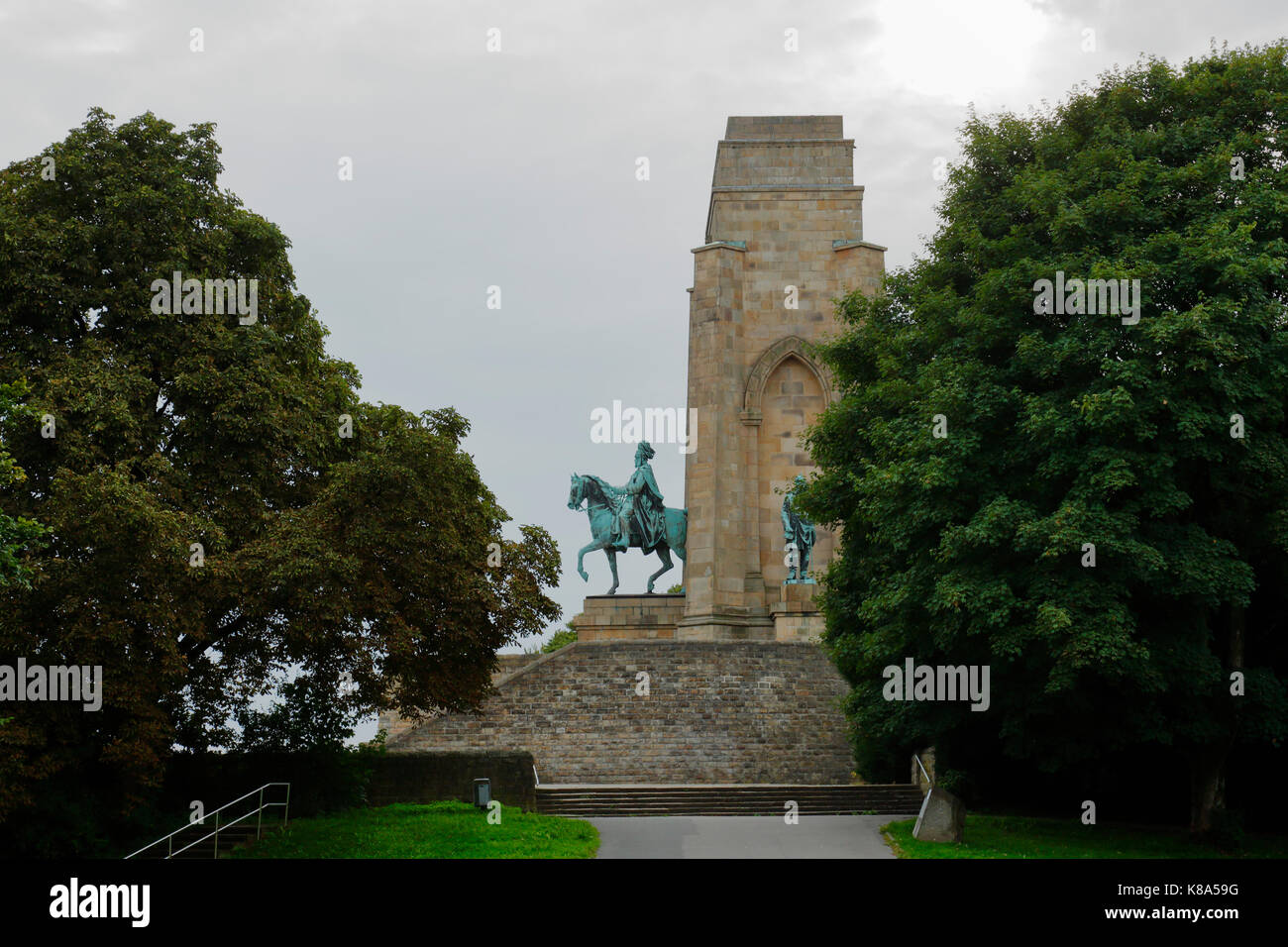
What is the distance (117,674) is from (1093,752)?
13518 mm

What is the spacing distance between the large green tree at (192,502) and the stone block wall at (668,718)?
355 inches

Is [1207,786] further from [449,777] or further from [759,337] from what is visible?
[759,337]

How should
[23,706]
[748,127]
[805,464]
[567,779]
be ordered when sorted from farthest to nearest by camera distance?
1. [748,127]
2. [805,464]
3. [567,779]
4. [23,706]

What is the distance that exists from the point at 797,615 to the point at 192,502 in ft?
71.7

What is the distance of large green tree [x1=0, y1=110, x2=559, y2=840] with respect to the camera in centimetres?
1812

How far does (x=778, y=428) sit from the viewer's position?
44281 millimetres

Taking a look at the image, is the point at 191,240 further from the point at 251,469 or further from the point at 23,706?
the point at 23,706

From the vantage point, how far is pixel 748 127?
155 ft

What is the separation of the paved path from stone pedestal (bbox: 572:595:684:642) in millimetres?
15386

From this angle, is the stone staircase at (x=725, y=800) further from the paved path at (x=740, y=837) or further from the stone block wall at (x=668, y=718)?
the stone block wall at (x=668, y=718)

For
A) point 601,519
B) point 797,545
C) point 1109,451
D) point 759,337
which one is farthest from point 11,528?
point 759,337

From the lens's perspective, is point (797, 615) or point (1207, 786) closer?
point (1207, 786)

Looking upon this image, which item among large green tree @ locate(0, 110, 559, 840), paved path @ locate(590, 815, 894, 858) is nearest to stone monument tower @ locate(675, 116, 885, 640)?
paved path @ locate(590, 815, 894, 858)

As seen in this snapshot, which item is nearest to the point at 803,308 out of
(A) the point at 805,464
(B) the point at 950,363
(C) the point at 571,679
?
(A) the point at 805,464
